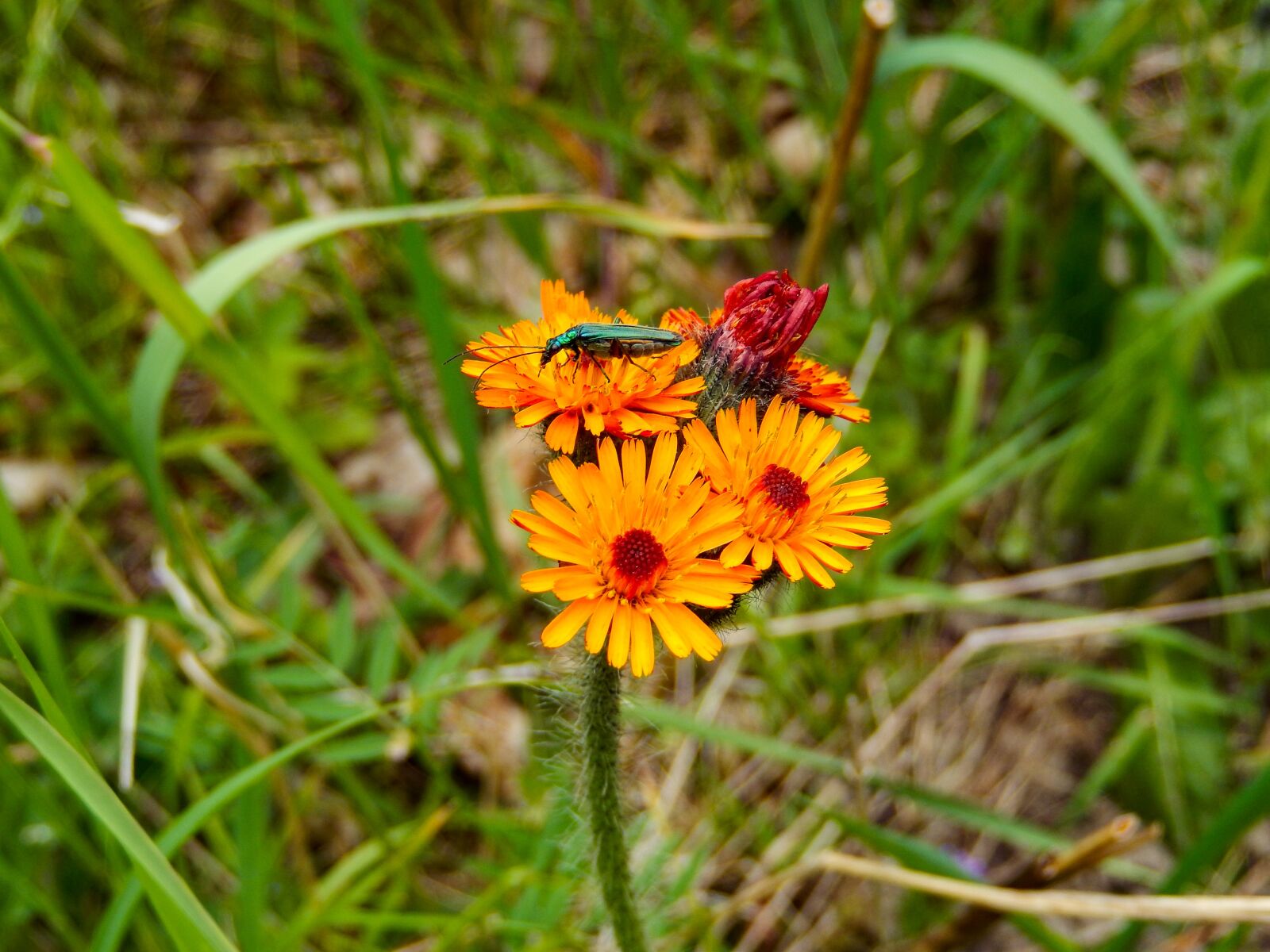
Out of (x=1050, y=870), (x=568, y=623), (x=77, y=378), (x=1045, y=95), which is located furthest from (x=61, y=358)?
(x=1045, y=95)

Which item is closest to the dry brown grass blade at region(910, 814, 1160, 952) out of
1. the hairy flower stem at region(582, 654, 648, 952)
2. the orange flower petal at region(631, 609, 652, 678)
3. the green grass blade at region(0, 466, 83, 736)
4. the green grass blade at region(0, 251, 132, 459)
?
the hairy flower stem at region(582, 654, 648, 952)

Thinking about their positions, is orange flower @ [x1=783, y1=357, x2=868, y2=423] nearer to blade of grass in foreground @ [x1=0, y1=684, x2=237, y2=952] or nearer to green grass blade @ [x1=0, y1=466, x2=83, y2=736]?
blade of grass in foreground @ [x1=0, y1=684, x2=237, y2=952]

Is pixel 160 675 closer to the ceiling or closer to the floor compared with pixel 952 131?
closer to the floor

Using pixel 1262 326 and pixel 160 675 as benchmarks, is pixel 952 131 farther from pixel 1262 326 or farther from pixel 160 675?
pixel 160 675

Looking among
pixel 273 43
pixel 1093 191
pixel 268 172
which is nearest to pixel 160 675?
pixel 268 172

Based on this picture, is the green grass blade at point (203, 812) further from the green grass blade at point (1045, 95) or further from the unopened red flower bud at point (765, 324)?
the green grass blade at point (1045, 95)

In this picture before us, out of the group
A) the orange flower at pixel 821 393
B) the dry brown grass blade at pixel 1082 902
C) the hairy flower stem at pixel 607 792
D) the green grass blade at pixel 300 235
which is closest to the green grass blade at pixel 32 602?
the green grass blade at pixel 300 235

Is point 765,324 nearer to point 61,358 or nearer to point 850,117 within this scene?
point 850,117
